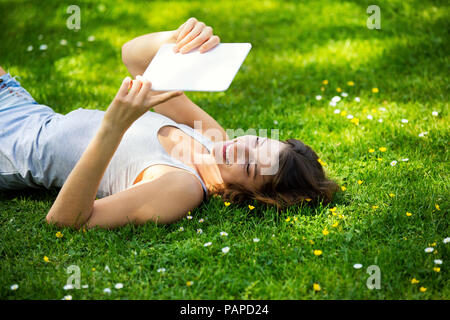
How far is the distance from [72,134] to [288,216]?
4.46 feet

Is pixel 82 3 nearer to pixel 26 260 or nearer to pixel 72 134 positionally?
pixel 72 134

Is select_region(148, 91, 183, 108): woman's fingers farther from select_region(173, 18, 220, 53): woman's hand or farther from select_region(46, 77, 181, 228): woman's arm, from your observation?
select_region(173, 18, 220, 53): woman's hand

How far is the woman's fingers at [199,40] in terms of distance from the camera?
253 cm

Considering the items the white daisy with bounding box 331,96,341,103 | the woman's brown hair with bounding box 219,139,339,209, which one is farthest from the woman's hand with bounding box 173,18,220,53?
the white daisy with bounding box 331,96,341,103

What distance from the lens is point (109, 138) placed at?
2184 millimetres

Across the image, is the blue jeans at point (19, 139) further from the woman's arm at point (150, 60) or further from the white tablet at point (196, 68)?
the white tablet at point (196, 68)

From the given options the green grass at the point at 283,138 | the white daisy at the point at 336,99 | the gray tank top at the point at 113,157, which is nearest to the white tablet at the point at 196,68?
the gray tank top at the point at 113,157

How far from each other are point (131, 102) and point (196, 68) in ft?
1.35

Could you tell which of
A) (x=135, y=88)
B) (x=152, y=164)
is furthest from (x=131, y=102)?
(x=152, y=164)

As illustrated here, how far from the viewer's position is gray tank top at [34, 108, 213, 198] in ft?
8.57

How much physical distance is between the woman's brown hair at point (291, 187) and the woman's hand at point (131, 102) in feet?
2.77

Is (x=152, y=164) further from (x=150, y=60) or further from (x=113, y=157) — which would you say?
(x=150, y=60)

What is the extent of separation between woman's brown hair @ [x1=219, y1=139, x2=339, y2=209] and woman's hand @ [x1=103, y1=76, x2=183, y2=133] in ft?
2.77
